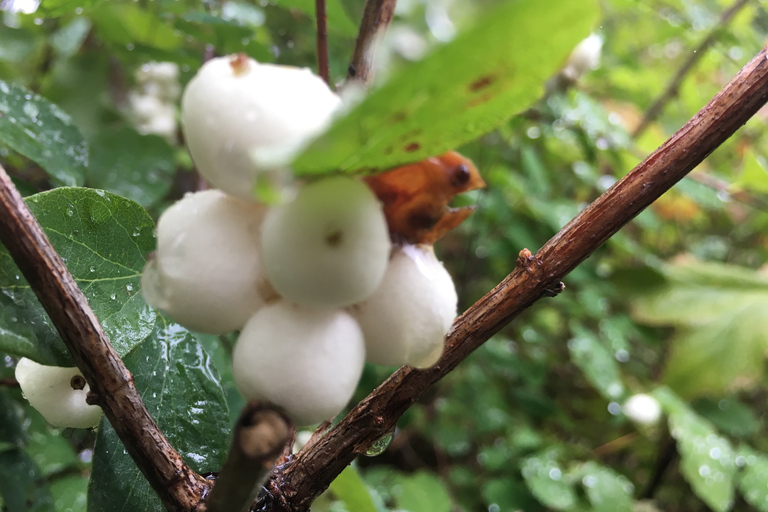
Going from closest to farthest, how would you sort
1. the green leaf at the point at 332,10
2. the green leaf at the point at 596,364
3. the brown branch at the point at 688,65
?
the green leaf at the point at 332,10 → the green leaf at the point at 596,364 → the brown branch at the point at 688,65

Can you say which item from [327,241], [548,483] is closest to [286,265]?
[327,241]

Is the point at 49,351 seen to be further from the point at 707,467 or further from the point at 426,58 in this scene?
the point at 707,467

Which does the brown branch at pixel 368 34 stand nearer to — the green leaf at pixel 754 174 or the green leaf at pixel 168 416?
the green leaf at pixel 168 416

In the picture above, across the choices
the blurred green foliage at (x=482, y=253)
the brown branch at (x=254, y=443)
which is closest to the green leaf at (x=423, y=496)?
the blurred green foliage at (x=482, y=253)

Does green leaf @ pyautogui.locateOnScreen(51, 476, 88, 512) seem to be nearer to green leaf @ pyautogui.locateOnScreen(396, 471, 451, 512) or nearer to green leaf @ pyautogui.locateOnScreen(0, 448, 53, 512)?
green leaf @ pyautogui.locateOnScreen(0, 448, 53, 512)

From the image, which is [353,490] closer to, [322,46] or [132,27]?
[322,46]

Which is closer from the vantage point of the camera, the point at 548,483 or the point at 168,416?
the point at 168,416

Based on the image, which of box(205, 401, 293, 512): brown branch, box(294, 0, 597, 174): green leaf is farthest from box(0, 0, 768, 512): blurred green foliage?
box(205, 401, 293, 512): brown branch
